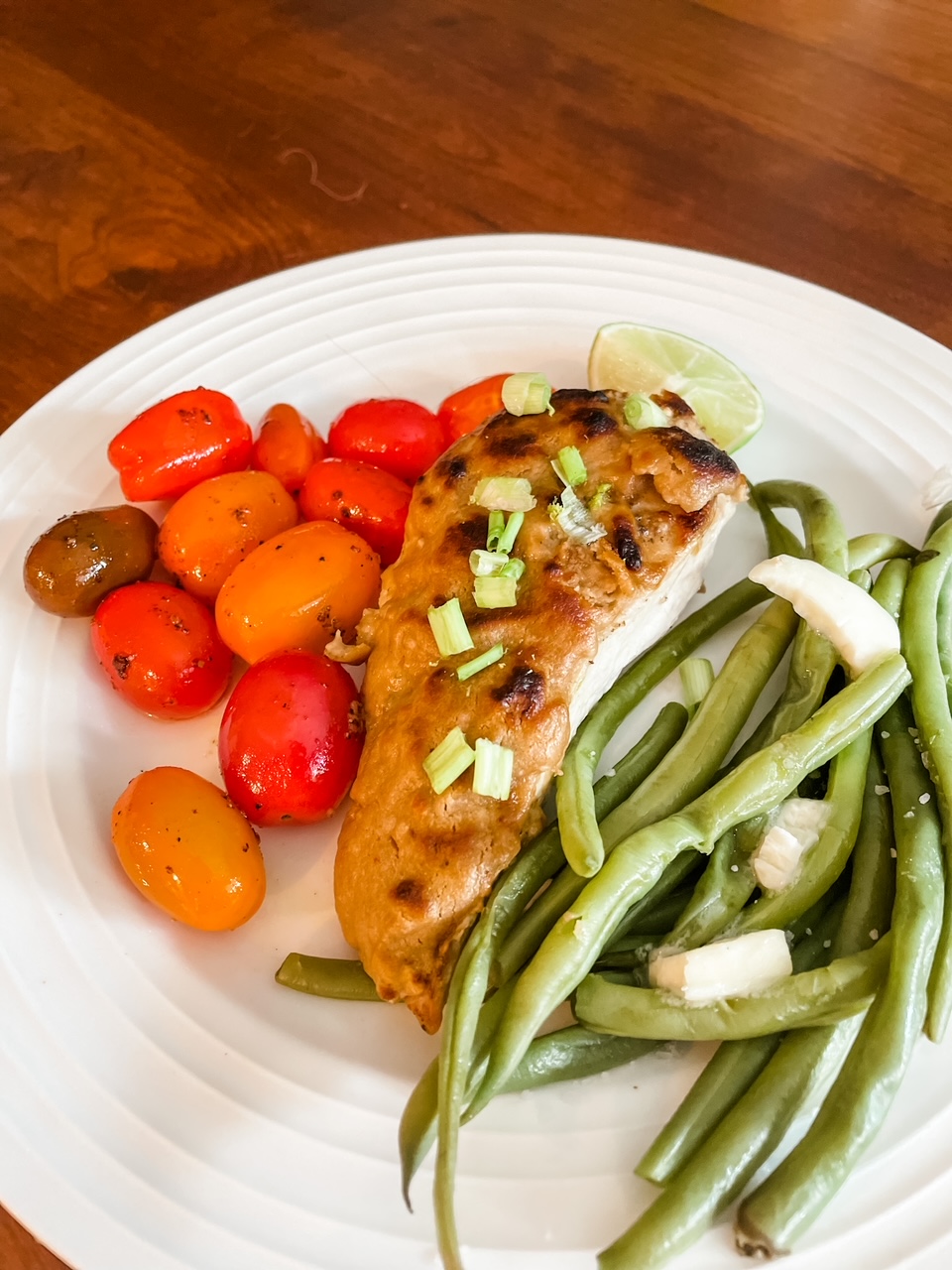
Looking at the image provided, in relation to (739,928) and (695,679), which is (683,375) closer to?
(695,679)

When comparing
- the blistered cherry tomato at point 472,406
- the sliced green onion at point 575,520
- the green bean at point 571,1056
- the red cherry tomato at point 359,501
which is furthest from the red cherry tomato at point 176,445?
the green bean at point 571,1056

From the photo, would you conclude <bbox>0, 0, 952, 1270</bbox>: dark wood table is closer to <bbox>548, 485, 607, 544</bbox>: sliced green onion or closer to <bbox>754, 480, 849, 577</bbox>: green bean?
<bbox>754, 480, 849, 577</bbox>: green bean

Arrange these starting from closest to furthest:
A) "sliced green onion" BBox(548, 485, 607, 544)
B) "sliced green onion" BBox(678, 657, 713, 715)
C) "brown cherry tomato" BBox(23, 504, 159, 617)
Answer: "sliced green onion" BBox(548, 485, 607, 544) < "sliced green onion" BBox(678, 657, 713, 715) < "brown cherry tomato" BBox(23, 504, 159, 617)

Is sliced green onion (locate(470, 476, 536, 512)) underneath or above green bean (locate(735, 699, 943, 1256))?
above

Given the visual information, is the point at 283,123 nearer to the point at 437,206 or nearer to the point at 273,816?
the point at 437,206

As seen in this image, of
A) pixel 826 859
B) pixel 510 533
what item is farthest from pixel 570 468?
pixel 826 859

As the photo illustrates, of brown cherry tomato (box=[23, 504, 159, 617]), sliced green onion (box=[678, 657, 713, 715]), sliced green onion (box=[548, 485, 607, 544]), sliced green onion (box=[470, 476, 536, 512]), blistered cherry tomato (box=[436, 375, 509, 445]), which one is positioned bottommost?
brown cherry tomato (box=[23, 504, 159, 617])

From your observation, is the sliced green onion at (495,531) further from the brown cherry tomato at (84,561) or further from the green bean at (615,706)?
the brown cherry tomato at (84,561)

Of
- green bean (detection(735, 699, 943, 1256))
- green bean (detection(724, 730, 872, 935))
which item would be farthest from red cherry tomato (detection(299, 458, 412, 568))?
green bean (detection(735, 699, 943, 1256))
